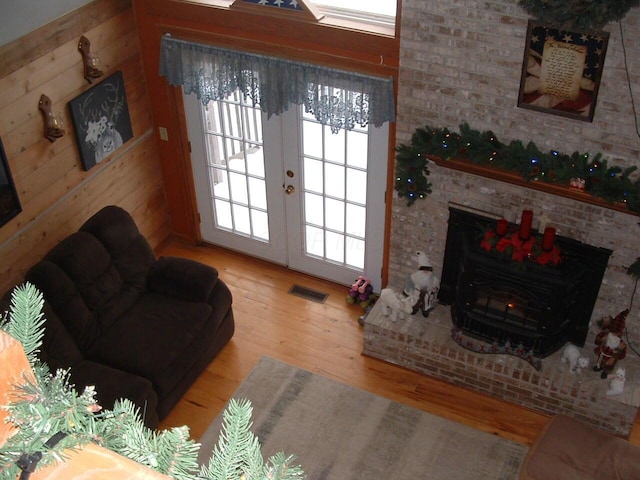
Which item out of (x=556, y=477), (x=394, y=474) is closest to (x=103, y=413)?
(x=556, y=477)

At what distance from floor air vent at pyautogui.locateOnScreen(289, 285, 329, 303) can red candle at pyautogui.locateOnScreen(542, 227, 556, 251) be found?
6.49 feet

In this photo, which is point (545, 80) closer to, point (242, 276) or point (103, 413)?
point (242, 276)

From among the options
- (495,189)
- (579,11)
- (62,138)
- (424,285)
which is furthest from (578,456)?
(62,138)

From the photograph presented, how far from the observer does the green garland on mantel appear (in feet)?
14.2

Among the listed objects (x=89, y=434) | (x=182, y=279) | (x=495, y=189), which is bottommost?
(x=182, y=279)

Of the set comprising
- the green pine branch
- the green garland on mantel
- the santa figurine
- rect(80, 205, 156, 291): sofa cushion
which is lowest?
the santa figurine

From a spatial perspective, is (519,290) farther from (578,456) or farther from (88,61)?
(88,61)

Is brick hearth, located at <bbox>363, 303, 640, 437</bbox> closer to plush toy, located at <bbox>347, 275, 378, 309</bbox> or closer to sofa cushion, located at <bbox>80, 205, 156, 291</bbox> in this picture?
plush toy, located at <bbox>347, 275, 378, 309</bbox>

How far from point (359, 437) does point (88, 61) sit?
10.4 ft

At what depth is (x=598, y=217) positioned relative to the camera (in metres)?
4.61

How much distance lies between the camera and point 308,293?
241 inches

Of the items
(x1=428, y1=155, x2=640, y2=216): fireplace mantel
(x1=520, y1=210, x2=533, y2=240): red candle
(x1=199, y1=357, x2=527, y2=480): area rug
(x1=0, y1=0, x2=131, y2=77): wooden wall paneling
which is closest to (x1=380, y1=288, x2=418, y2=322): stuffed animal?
(x1=199, y1=357, x2=527, y2=480): area rug

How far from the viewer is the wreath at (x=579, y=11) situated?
3.80m

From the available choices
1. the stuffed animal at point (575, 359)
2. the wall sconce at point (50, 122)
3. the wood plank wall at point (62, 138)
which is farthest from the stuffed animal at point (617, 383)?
the wall sconce at point (50, 122)
